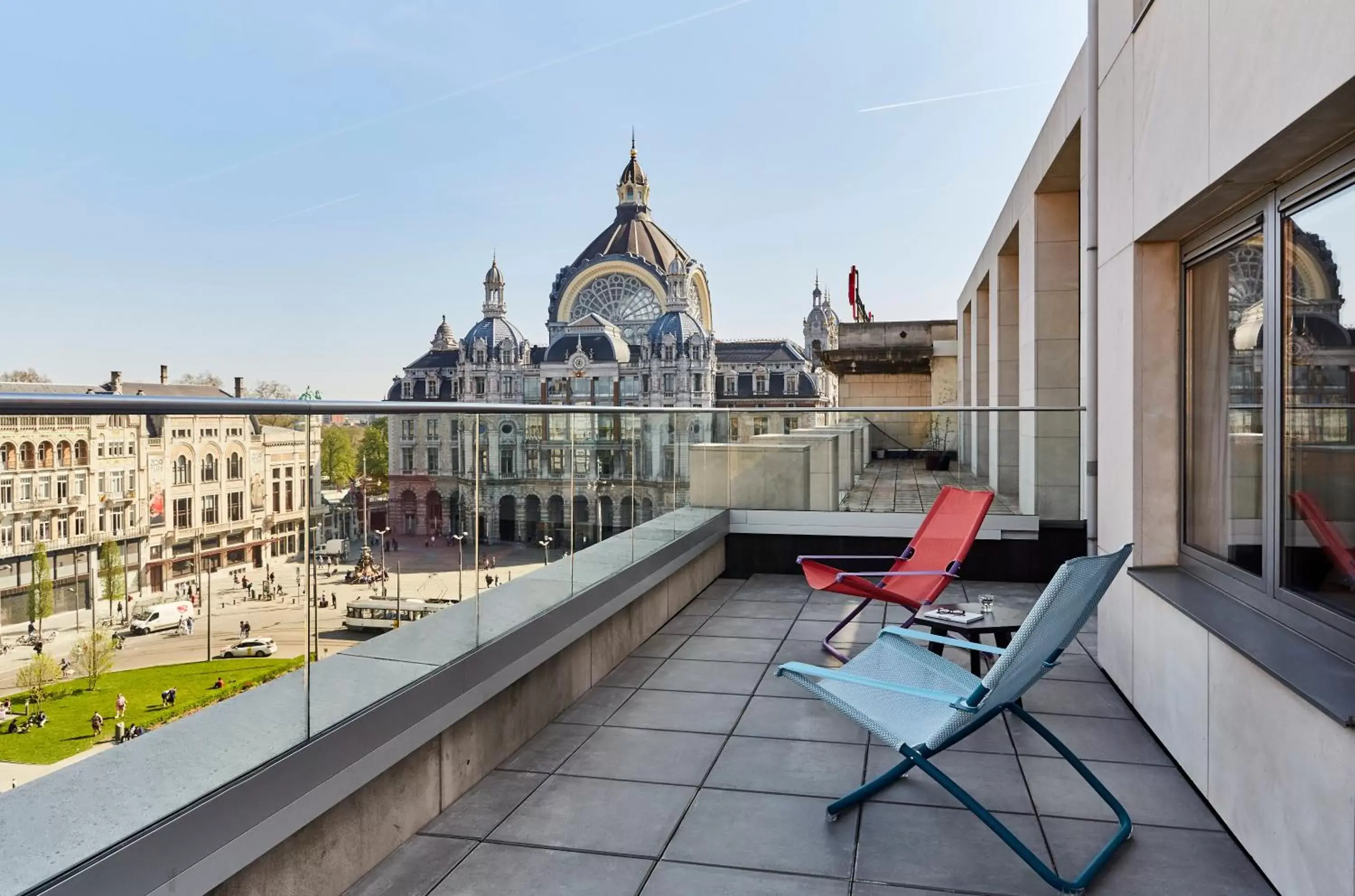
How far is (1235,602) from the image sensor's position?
3010 millimetres

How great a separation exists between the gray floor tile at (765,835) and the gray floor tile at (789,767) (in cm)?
7

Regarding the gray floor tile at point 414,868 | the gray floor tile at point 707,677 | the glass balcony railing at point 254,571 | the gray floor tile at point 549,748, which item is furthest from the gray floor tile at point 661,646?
the gray floor tile at point 414,868

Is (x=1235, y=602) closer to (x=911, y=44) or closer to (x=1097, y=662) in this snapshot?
(x=1097, y=662)

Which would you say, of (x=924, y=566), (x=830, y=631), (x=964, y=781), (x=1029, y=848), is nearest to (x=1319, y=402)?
(x=1029, y=848)

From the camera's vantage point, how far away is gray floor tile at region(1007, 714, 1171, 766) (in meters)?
3.25

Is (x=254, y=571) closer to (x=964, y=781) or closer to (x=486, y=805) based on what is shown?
(x=486, y=805)

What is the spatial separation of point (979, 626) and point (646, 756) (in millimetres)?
1498

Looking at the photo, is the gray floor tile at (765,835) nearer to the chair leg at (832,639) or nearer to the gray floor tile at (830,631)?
the chair leg at (832,639)

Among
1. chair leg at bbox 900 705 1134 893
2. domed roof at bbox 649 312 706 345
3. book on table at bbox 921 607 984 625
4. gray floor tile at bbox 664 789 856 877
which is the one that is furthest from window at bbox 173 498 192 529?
domed roof at bbox 649 312 706 345

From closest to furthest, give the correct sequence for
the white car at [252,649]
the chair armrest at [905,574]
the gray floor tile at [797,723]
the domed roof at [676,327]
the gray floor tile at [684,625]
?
the white car at [252,649]
the gray floor tile at [797,723]
the chair armrest at [905,574]
the gray floor tile at [684,625]
the domed roof at [676,327]

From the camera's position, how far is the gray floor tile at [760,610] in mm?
5629

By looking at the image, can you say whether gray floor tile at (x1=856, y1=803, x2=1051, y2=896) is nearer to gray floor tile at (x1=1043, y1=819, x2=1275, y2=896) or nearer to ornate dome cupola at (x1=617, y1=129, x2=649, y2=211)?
gray floor tile at (x1=1043, y1=819, x2=1275, y2=896)

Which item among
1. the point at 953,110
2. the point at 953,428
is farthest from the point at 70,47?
the point at 953,428

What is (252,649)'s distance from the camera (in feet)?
6.64
